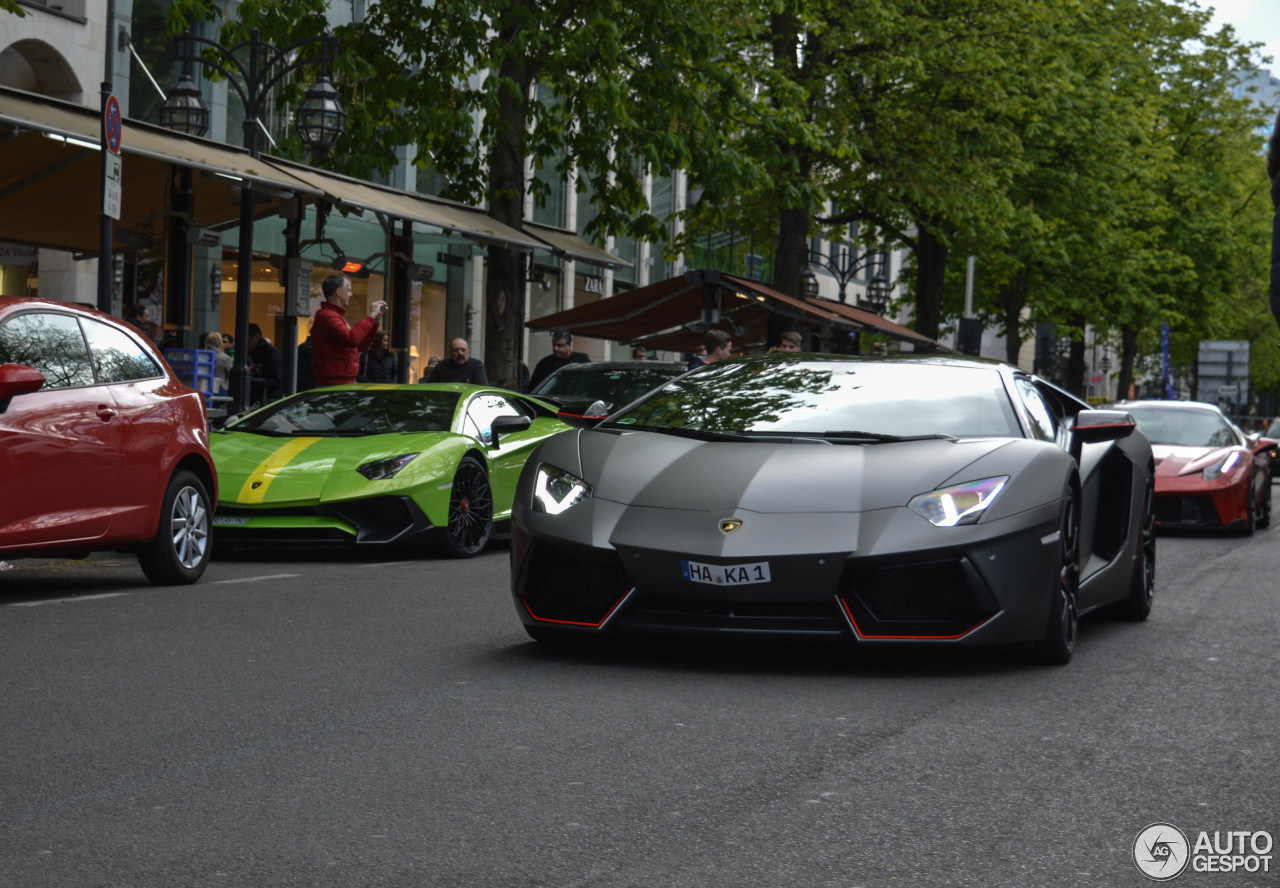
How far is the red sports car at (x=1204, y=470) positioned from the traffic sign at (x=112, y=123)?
974 centimetres

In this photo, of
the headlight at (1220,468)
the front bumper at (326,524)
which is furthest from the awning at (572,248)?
the front bumper at (326,524)

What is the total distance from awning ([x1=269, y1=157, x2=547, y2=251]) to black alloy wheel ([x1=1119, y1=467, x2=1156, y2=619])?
9.68 m

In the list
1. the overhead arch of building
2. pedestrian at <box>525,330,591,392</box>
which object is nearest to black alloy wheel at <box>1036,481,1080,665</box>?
pedestrian at <box>525,330,591,392</box>

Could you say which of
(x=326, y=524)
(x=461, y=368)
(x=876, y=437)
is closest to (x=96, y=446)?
(x=326, y=524)

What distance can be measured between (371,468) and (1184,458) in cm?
867

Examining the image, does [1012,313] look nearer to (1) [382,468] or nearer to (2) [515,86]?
(2) [515,86]

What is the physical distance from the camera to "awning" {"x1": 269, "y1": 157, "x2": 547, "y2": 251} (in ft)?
56.3

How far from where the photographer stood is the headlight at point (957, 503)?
6.50 metres

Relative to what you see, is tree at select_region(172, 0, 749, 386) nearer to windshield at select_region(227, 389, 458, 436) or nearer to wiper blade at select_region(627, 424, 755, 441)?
windshield at select_region(227, 389, 458, 436)

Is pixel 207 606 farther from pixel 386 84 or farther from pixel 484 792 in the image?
pixel 386 84

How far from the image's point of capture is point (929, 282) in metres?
35.2

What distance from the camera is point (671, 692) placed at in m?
6.23

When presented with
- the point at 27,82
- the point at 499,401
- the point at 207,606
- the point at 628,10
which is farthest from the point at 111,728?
the point at 27,82

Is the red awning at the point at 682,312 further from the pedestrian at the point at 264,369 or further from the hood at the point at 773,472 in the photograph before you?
the hood at the point at 773,472
